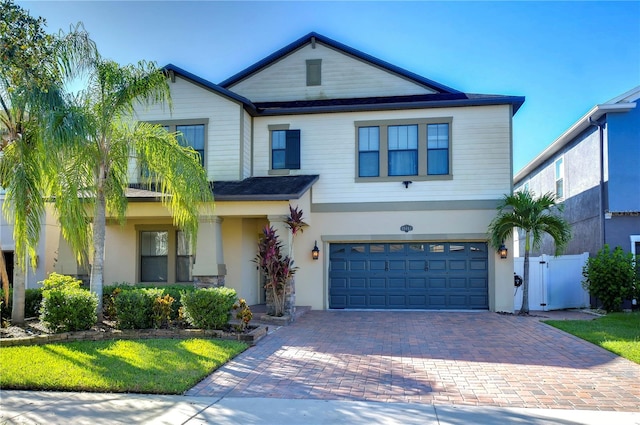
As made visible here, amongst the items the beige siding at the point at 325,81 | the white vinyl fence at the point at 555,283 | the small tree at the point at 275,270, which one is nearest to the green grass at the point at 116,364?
the small tree at the point at 275,270

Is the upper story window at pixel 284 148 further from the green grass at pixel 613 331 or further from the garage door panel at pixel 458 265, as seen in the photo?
the green grass at pixel 613 331

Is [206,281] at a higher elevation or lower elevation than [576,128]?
lower

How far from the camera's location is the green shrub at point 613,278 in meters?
14.7

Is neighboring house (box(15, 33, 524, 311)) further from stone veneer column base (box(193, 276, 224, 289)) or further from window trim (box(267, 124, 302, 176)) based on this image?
stone veneer column base (box(193, 276, 224, 289))

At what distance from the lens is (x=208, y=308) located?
1053cm

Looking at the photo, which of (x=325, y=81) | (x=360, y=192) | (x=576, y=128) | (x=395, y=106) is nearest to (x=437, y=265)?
(x=360, y=192)

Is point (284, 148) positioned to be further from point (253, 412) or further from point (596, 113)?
point (253, 412)

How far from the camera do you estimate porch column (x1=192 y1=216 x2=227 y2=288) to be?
13.6 meters

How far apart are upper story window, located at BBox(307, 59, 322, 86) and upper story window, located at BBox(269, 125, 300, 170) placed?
267cm

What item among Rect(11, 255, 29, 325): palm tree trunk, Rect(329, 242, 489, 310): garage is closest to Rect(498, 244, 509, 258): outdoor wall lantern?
Rect(329, 242, 489, 310): garage

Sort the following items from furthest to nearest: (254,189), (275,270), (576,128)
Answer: (576,128)
(254,189)
(275,270)

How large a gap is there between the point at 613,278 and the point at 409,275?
18.8 ft

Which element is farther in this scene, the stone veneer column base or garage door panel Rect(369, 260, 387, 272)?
garage door panel Rect(369, 260, 387, 272)

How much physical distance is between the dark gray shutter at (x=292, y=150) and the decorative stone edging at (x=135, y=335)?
7.02 meters
